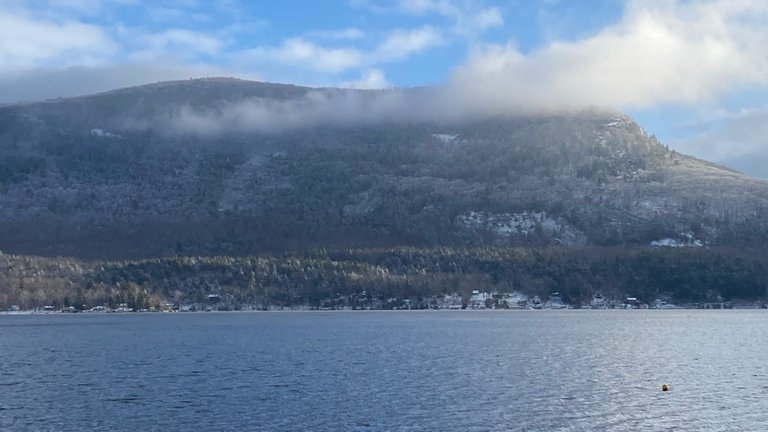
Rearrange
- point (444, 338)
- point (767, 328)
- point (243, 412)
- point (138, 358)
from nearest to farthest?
point (243, 412) → point (138, 358) → point (444, 338) → point (767, 328)

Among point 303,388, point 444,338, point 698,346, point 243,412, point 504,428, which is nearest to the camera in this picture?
point 504,428

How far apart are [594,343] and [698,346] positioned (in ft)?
54.0

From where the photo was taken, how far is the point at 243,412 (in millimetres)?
84000

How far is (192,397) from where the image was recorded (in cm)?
9369

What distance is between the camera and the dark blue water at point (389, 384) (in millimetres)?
79250

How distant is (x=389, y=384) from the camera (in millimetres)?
102062

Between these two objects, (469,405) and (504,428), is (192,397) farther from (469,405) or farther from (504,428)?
(504,428)

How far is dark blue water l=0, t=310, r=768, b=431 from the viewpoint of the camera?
260ft

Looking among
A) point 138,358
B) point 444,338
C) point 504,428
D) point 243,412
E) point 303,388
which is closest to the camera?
point 504,428

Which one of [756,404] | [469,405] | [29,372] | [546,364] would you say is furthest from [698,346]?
[29,372]

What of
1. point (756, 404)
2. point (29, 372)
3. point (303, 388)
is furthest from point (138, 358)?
point (756, 404)

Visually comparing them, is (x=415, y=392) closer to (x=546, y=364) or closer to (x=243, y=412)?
(x=243, y=412)

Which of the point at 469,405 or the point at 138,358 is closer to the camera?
the point at 469,405

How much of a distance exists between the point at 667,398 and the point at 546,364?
1201 inches
